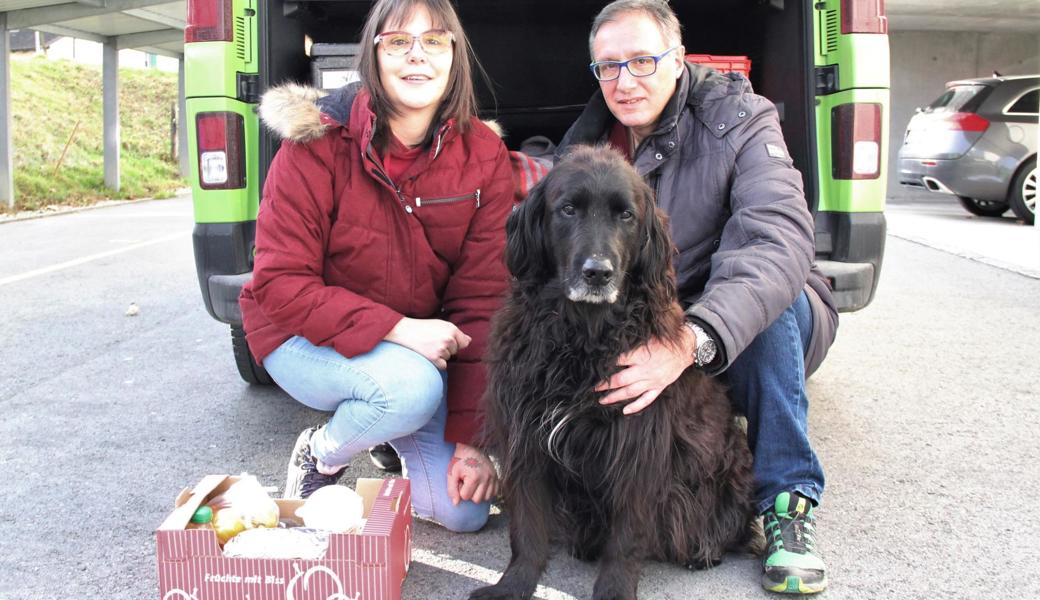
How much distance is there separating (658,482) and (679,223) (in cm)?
90

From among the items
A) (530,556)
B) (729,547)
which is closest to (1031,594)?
(729,547)

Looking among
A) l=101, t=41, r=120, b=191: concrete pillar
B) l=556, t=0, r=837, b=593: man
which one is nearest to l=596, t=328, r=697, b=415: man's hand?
l=556, t=0, r=837, b=593: man

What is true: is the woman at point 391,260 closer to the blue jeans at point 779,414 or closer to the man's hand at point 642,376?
the man's hand at point 642,376

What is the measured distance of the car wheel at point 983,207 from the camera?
1305cm

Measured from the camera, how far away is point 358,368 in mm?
2621

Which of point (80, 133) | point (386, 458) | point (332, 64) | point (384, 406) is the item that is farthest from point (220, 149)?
point (80, 133)

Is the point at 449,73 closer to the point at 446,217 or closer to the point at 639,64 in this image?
the point at 446,217

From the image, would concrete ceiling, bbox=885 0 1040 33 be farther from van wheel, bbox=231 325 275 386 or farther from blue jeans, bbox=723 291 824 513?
blue jeans, bbox=723 291 824 513

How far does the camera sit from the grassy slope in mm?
16906

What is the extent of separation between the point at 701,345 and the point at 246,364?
2.70 meters

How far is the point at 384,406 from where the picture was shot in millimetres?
2605

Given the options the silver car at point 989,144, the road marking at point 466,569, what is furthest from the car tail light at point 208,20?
the silver car at point 989,144

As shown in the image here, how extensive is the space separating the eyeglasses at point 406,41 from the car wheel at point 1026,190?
1159 cm

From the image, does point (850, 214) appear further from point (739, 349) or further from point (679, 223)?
point (739, 349)
